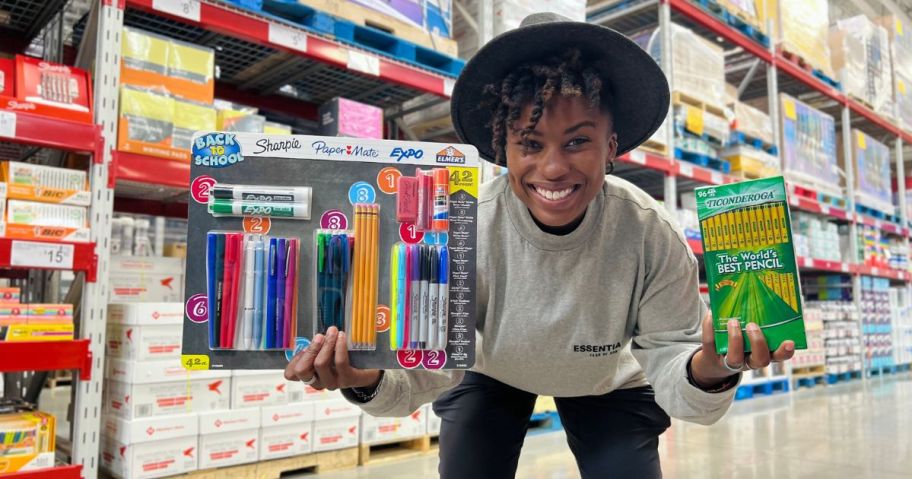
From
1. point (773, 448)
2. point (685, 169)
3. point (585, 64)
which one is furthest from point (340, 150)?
point (685, 169)

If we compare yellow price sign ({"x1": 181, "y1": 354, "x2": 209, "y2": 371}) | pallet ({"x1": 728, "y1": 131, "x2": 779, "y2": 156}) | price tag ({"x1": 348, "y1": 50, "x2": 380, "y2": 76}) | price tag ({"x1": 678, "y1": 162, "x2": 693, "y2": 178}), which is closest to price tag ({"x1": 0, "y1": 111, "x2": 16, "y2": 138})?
price tag ({"x1": 348, "y1": 50, "x2": 380, "y2": 76})

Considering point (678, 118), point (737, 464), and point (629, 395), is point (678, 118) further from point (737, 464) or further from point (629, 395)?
point (629, 395)

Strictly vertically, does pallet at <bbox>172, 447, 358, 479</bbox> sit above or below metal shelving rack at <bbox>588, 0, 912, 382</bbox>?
below

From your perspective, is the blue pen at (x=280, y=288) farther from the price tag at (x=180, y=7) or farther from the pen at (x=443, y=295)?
the price tag at (x=180, y=7)

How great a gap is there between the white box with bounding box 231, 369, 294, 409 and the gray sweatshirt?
1.60 metres

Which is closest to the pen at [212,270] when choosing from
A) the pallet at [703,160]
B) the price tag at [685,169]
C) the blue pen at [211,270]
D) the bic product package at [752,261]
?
the blue pen at [211,270]

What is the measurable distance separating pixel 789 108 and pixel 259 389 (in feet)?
18.0

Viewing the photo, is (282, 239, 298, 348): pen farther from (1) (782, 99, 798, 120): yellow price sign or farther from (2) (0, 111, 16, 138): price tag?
(1) (782, 99, 798, 120): yellow price sign

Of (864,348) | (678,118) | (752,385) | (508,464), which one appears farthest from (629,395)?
(864,348)

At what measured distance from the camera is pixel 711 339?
1.07 metres

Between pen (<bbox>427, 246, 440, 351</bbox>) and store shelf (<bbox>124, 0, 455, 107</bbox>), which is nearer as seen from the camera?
pen (<bbox>427, 246, 440, 351</bbox>)

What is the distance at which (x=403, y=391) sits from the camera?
1220 mm

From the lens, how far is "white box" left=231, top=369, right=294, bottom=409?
8.86 feet

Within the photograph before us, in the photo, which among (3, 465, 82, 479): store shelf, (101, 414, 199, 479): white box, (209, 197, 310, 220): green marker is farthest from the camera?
(101, 414, 199, 479): white box
